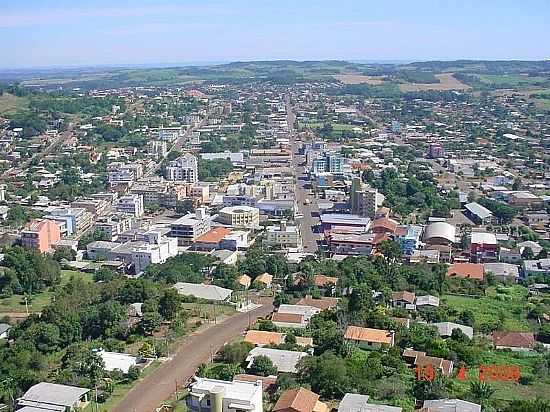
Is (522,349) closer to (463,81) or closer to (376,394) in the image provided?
(376,394)

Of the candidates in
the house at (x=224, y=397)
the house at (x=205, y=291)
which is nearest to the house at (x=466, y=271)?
the house at (x=205, y=291)

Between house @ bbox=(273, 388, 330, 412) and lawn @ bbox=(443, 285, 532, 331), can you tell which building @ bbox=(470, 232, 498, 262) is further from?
house @ bbox=(273, 388, 330, 412)

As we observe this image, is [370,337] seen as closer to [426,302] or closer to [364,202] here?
[426,302]

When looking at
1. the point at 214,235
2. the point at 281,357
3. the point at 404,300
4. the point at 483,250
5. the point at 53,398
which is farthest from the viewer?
the point at 214,235

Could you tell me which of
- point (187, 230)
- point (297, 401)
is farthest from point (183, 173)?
point (297, 401)

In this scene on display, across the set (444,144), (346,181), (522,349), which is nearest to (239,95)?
(444,144)
